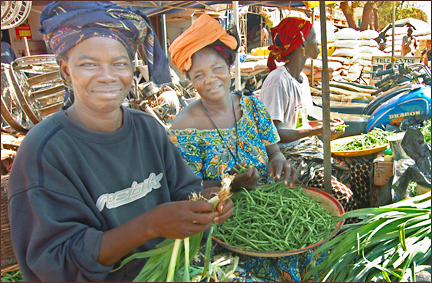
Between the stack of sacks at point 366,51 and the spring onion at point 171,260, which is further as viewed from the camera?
the stack of sacks at point 366,51

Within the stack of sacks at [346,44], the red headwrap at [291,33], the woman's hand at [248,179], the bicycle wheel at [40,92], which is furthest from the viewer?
the stack of sacks at [346,44]

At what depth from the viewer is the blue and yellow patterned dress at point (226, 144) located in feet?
7.50

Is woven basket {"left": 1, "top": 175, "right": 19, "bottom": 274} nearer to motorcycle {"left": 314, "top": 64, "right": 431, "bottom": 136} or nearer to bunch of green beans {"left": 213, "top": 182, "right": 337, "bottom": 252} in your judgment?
bunch of green beans {"left": 213, "top": 182, "right": 337, "bottom": 252}

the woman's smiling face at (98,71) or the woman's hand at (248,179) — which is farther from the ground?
the woman's smiling face at (98,71)

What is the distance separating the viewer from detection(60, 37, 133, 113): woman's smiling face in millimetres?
1365

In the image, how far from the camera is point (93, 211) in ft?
4.52

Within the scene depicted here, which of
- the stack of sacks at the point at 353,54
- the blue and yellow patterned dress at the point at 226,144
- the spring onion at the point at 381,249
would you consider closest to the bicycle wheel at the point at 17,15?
the blue and yellow patterned dress at the point at 226,144

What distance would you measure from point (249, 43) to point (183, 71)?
14.2 m

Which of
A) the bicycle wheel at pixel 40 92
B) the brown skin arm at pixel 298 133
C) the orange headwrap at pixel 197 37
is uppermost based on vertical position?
the orange headwrap at pixel 197 37

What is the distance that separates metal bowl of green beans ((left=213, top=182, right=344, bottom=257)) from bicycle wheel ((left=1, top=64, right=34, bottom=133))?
193 inches

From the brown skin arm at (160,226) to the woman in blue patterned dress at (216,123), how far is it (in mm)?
933

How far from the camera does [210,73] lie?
228 centimetres

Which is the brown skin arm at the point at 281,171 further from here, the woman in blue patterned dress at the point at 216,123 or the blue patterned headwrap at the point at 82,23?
the blue patterned headwrap at the point at 82,23

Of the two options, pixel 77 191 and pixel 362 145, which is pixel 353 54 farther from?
pixel 77 191
